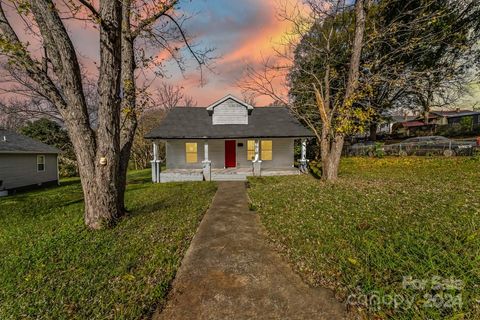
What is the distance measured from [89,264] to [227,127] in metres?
12.3

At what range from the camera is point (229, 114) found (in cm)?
1555

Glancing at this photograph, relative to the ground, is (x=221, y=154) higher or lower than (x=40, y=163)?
higher

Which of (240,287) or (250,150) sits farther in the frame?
(250,150)

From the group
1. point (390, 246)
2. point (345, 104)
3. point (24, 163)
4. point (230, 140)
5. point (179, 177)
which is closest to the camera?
point (390, 246)

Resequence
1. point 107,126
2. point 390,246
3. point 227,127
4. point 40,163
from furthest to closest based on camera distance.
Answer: point 40,163 → point 227,127 → point 107,126 → point 390,246

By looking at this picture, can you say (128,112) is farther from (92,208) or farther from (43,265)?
(43,265)

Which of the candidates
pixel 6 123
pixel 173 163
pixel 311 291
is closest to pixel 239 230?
pixel 311 291

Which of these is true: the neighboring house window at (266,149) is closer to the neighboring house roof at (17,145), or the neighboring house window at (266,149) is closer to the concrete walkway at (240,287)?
the concrete walkway at (240,287)

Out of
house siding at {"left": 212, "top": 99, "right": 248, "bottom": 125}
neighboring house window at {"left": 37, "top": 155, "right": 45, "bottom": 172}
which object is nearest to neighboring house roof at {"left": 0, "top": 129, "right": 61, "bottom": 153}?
neighboring house window at {"left": 37, "top": 155, "right": 45, "bottom": 172}

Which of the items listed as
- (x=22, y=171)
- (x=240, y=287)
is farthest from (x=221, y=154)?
(x=22, y=171)

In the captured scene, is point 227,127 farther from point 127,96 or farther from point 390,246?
point 390,246

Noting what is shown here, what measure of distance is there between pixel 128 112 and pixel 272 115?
12714 millimetres

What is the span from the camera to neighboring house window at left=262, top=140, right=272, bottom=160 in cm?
1586

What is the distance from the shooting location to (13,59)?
13.5 feet
